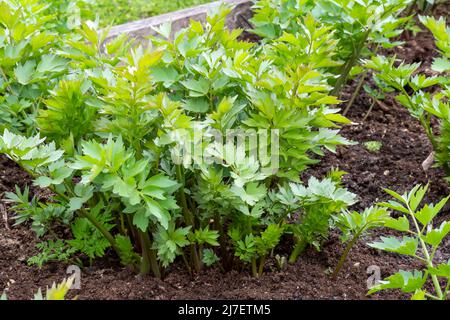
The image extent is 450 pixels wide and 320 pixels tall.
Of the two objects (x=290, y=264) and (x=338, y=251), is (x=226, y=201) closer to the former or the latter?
(x=290, y=264)

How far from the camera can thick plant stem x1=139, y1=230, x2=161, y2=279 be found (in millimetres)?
2826

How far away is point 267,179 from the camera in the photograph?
9.73ft

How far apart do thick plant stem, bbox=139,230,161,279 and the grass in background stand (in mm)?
3187

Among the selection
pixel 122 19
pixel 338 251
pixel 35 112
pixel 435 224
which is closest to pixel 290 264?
pixel 338 251

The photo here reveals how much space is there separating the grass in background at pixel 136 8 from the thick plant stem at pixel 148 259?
10.5ft

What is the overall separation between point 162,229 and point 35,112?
832 millimetres

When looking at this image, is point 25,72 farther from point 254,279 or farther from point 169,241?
point 254,279

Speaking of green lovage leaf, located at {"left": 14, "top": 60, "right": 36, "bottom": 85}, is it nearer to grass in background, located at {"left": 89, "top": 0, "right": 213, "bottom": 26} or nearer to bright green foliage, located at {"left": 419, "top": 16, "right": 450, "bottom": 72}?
bright green foliage, located at {"left": 419, "top": 16, "right": 450, "bottom": 72}

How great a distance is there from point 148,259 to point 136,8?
133 inches

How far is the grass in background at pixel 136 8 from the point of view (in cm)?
578

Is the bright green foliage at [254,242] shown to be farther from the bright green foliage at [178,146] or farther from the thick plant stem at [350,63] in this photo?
the thick plant stem at [350,63]

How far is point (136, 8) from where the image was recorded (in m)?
5.88

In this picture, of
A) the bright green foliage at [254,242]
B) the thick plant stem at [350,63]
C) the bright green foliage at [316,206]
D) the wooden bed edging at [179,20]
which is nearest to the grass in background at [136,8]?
the wooden bed edging at [179,20]

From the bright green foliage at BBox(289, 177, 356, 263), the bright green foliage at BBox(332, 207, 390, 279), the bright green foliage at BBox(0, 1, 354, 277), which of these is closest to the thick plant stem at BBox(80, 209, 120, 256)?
the bright green foliage at BBox(0, 1, 354, 277)
